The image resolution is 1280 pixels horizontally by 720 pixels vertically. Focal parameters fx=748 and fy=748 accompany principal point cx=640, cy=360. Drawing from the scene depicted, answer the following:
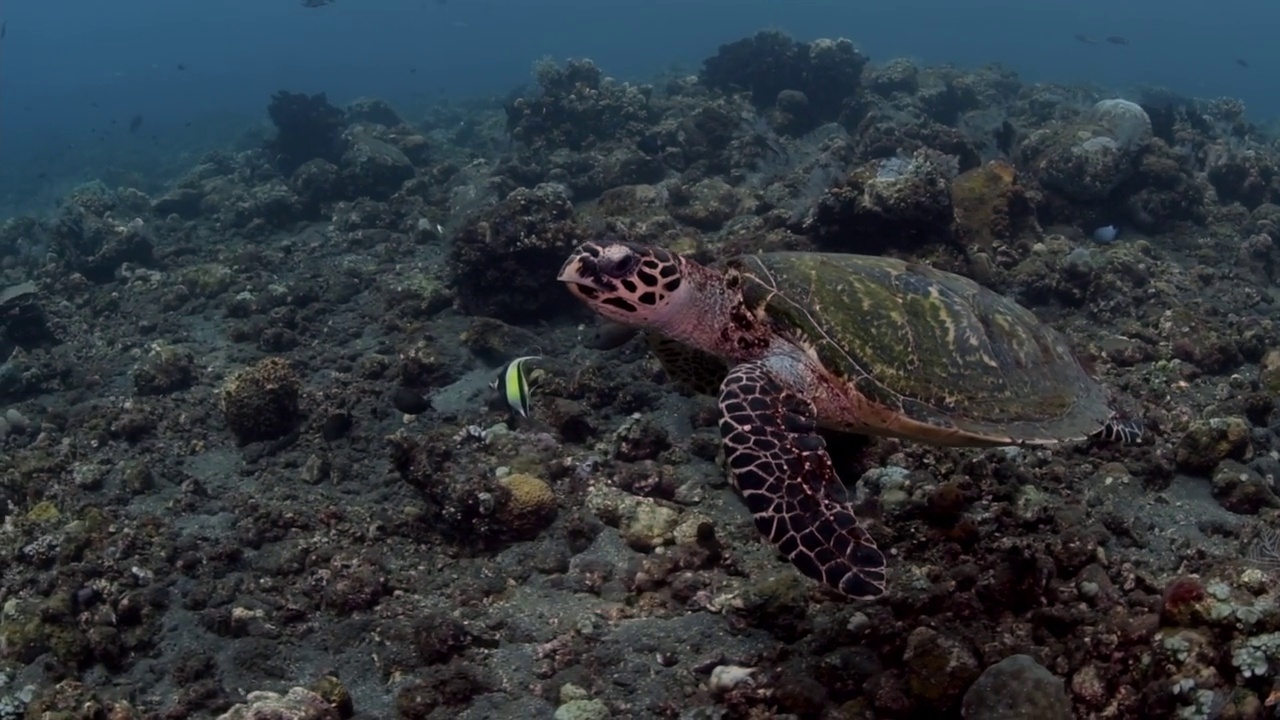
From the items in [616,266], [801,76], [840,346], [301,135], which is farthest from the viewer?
[301,135]

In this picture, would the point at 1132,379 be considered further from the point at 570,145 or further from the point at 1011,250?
the point at 570,145

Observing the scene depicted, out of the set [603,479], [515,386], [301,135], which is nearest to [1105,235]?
[603,479]

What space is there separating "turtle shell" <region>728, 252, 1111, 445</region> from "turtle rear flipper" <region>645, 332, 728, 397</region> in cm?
68

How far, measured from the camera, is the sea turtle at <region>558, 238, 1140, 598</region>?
13.7ft

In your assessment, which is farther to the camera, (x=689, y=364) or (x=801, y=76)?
(x=801, y=76)

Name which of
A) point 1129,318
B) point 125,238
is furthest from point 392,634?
point 125,238

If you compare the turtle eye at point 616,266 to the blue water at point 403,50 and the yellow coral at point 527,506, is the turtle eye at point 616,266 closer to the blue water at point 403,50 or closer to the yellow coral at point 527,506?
the yellow coral at point 527,506

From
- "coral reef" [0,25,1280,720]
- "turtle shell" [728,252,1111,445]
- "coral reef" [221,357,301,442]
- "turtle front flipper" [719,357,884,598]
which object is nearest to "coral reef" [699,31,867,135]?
"coral reef" [0,25,1280,720]

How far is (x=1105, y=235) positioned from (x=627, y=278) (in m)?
8.82

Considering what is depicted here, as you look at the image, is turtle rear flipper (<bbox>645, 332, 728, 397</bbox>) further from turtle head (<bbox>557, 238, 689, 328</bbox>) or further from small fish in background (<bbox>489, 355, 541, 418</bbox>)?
small fish in background (<bbox>489, 355, 541, 418</bbox>)

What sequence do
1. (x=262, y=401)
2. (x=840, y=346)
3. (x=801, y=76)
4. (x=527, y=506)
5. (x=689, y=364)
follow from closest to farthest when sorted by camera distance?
(x=840, y=346) → (x=689, y=364) → (x=527, y=506) → (x=262, y=401) → (x=801, y=76)

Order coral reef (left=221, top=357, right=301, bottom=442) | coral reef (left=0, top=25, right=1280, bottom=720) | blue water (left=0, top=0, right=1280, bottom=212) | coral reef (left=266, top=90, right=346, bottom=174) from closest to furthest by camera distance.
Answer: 1. coral reef (left=0, top=25, right=1280, bottom=720)
2. coral reef (left=221, top=357, right=301, bottom=442)
3. coral reef (left=266, top=90, right=346, bottom=174)
4. blue water (left=0, top=0, right=1280, bottom=212)

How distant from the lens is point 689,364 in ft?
17.2

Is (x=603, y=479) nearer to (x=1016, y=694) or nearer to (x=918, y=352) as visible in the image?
(x=918, y=352)
